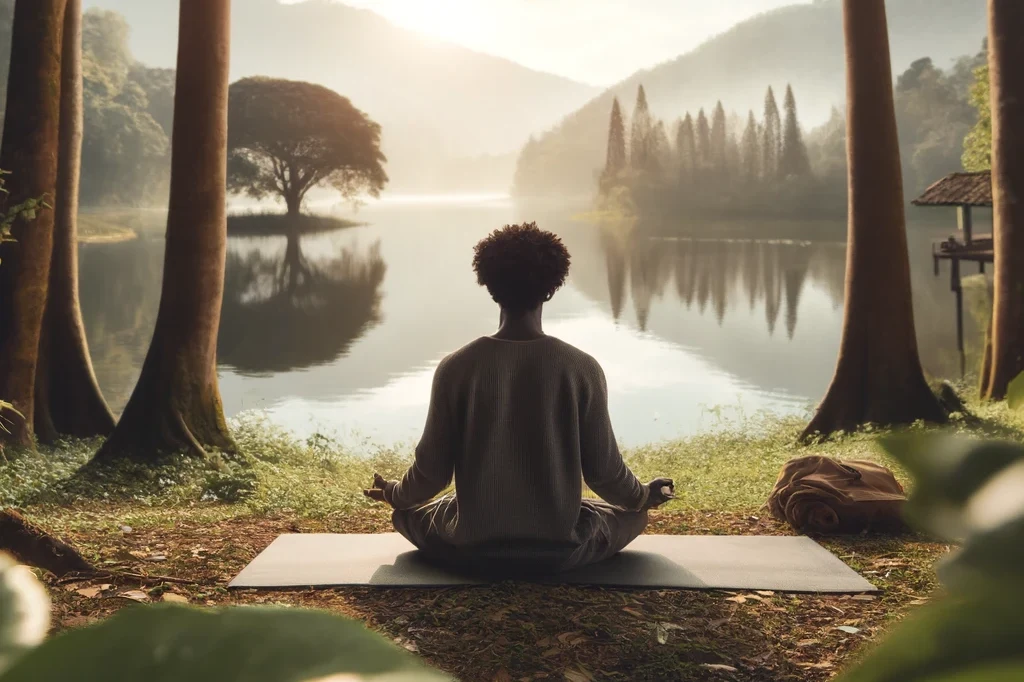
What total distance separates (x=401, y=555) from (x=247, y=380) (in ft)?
48.1

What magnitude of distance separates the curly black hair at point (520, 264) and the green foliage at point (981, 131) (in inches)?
635

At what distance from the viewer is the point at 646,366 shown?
20.5m

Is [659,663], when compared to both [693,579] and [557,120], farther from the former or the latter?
[557,120]

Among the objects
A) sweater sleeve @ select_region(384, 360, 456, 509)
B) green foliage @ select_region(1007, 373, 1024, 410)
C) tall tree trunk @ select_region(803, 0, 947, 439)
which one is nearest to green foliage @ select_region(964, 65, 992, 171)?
tall tree trunk @ select_region(803, 0, 947, 439)

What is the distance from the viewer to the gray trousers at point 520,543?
400 centimetres

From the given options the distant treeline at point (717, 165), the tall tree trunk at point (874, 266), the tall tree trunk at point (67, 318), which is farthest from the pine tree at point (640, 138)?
the tall tree trunk at point (67, 318)

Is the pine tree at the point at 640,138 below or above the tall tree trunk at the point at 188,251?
above

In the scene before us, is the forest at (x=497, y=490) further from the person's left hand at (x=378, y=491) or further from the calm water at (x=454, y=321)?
the calm water at (x=454, y=321)

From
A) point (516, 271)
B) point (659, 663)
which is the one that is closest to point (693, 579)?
point (659, 663)

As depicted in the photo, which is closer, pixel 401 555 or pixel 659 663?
pixel 659 663

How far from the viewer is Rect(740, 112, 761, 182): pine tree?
41.0 meters

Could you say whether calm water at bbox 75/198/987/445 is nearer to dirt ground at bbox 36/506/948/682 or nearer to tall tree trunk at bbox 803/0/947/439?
tall tree trunk at bbox 803/0/947/439

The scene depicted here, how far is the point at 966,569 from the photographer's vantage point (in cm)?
19

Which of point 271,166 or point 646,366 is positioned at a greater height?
point 271,166
